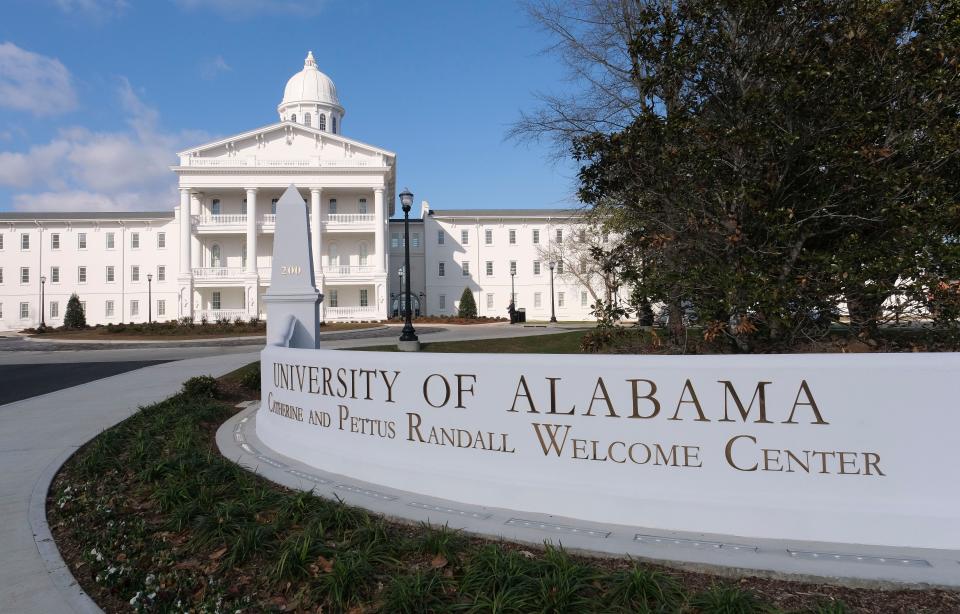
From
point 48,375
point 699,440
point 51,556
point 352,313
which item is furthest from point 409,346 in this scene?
point 352,313

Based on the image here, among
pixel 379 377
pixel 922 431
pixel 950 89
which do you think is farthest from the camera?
pixel 950 89

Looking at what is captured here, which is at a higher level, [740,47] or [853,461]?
[740,47]

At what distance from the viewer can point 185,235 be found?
153 ft

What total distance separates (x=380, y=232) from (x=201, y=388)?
3761cm

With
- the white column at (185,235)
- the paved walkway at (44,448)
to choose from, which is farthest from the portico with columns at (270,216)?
the paved walkway at (44,448)

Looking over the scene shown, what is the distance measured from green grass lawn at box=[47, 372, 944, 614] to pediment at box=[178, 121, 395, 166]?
4595 centimetres

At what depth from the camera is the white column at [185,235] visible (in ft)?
151

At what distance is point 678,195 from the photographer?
9961 millimetres

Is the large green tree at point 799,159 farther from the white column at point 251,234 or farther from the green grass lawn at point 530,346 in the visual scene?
the white column at point 251,234

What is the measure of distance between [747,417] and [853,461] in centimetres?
72

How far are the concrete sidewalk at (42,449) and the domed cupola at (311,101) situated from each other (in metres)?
45.9

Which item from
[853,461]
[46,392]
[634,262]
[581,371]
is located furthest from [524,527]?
[46,392]

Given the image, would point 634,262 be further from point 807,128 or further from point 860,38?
point 860,38

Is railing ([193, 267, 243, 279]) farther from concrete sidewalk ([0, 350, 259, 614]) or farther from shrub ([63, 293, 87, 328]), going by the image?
concrete sidewalk ([0, 350, 259, 614])
